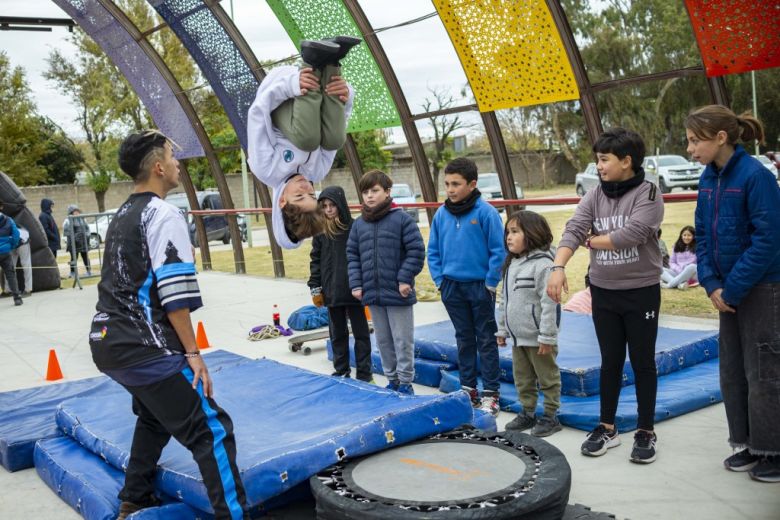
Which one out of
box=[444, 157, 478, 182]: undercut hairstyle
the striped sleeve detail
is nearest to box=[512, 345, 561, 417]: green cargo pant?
box=[444, 157, 478, 182]: undercut hairstyle

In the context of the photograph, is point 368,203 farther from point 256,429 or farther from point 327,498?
point 327,498

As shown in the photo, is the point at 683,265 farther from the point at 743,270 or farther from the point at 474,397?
the point at 743,270

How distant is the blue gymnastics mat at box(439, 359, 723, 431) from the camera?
448 centimetres

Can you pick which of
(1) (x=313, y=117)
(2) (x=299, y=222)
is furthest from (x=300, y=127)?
(2) (x=299, y=222)

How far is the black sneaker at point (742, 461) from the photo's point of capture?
3.77m

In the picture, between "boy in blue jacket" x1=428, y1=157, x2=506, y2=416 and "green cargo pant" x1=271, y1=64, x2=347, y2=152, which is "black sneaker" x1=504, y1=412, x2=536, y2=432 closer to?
"boy in blue jacket" x1=428, y1=157, x2=506, y2=416

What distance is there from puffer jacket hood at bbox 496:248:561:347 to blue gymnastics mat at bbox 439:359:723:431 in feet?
1.73

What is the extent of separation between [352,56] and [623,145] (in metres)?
6.40

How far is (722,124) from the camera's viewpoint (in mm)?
3617

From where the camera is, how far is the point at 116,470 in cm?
391

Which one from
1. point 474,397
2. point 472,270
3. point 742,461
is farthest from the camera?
point 474,397

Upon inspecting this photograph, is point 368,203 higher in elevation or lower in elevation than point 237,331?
higher

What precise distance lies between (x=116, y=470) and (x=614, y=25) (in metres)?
10.4

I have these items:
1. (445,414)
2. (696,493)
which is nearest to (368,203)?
(445,414)
